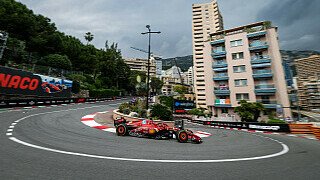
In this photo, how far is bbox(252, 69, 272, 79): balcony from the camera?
104ft

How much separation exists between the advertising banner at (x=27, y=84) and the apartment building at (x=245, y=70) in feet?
100.0

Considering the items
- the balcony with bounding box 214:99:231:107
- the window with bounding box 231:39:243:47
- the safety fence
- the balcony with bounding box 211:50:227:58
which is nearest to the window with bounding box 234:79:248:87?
the balcony with bounding box 214:99:231:107

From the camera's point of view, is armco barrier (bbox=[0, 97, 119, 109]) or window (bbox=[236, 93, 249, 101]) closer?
armco barrier (bbox=[0, 97, 119, 109])

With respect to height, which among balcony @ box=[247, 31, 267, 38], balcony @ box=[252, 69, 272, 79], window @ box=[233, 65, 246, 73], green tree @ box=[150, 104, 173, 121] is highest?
balcony @ box=[247, 31, 267, 38]

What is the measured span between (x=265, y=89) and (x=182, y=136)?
3132cm


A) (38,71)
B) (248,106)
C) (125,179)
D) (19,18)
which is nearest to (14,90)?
(38,71)

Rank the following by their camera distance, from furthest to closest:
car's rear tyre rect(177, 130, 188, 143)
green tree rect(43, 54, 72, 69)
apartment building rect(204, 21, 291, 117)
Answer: green tree rect(43, 54, 72, 69) → apartment building rect(204, 21, 291, 117) → car's rear tyre rect(177, 130, 188, 143)

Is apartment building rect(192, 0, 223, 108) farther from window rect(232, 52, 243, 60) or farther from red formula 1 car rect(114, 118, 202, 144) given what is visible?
red formula 1 car rect(114, 118, 202, 144)

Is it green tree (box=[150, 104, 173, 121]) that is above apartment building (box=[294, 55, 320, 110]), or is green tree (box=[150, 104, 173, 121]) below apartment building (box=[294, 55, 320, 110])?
below

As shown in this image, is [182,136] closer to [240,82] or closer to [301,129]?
[301,129]

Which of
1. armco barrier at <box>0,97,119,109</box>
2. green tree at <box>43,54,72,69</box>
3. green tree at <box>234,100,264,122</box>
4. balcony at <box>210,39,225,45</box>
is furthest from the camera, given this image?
balcony at <box>210,39,225,45</box>

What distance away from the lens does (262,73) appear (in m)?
32.3

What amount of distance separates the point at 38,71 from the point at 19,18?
20.1 m

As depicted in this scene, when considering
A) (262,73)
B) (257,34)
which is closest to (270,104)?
(262,73)
